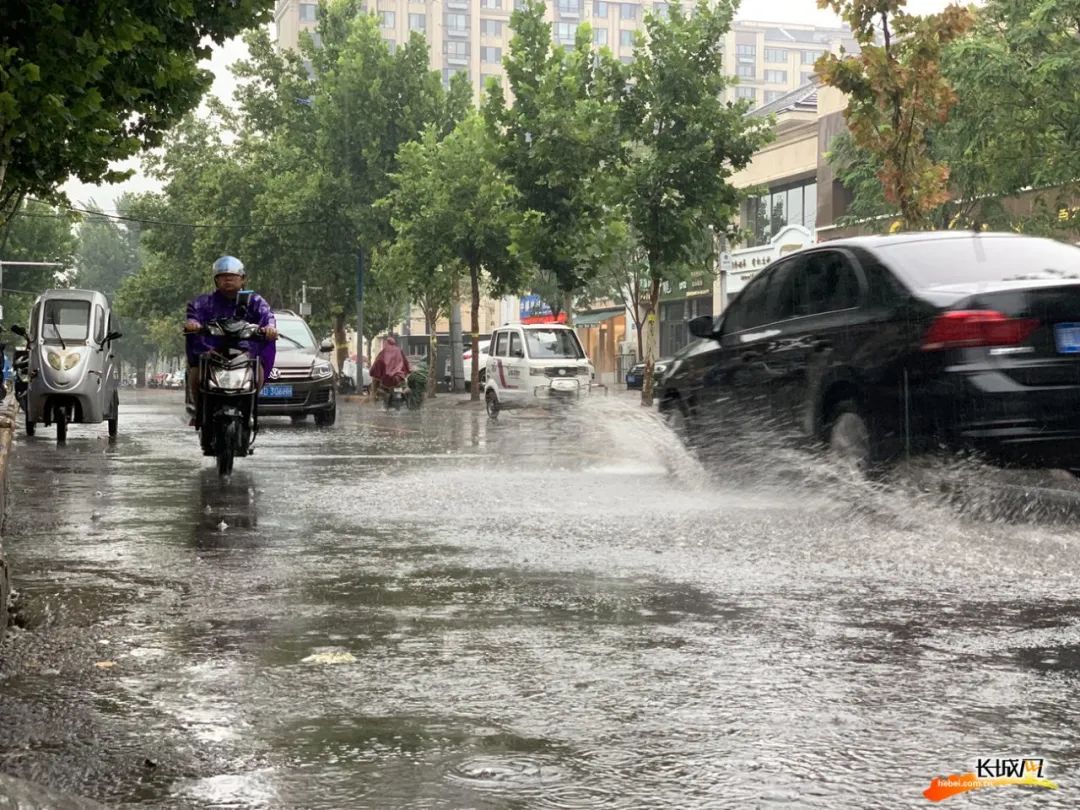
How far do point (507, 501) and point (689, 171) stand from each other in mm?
24127

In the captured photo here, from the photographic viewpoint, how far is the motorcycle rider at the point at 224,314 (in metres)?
12.1

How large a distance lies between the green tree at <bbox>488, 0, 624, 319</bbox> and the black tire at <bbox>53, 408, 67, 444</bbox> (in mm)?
18079

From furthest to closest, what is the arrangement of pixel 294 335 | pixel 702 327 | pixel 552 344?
pixel 552 344 → pixel 294 335 → pixel 702 327

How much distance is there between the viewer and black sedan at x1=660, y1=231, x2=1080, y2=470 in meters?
8.22

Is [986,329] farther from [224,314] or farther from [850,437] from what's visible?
[224,314]

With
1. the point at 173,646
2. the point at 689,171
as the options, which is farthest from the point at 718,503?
the point at 689,171

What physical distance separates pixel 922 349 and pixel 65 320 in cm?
1317

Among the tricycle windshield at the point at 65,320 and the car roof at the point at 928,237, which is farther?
the tricycle windshield at the point at 65,320

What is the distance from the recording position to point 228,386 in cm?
1189

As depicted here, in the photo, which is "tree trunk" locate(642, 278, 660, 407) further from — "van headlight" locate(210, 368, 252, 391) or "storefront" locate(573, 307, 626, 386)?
"storefront" locate(573, 307, 626, 386)

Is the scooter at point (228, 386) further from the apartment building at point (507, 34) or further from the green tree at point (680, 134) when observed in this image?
the apartment building at point (507, 34)

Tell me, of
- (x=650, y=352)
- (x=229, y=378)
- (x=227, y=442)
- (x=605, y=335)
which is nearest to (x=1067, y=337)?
(x=229, y=378)

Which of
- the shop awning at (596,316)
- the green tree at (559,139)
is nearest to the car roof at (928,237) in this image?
the green tree at (559,139)

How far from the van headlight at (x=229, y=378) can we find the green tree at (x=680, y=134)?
21728mm
